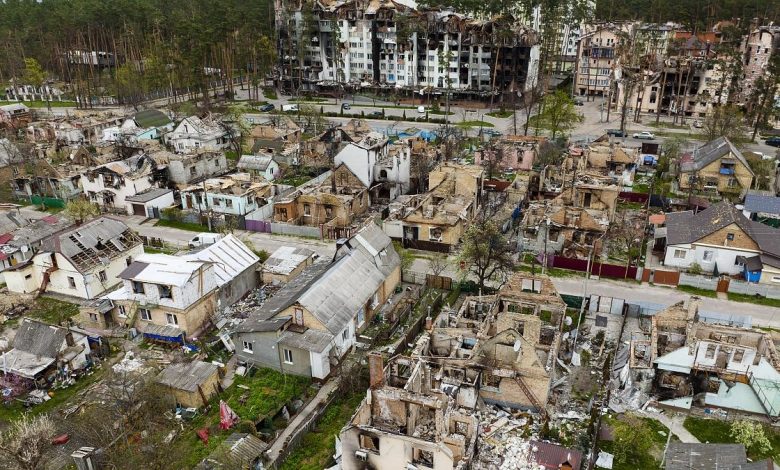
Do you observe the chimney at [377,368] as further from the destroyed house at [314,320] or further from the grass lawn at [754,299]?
the grass lawn at [754,299]

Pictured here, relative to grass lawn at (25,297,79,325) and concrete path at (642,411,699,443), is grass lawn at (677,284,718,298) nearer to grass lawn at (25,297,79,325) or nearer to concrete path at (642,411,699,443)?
concrete path at (642,411,699,443)

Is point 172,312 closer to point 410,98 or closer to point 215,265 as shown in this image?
point 215,265

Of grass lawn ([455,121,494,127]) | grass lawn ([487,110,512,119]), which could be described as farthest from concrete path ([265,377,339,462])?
grass lawn ([487,110,512,119])

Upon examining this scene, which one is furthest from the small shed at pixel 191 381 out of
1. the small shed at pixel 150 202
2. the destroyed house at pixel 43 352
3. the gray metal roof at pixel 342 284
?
the small shed at pixel 150 202

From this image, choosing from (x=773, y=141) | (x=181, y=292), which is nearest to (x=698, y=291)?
(x=181, y=292)

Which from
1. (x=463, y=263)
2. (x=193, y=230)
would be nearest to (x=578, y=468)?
(x=463, y=263)

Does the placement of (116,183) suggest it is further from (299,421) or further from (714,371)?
(714,371)
